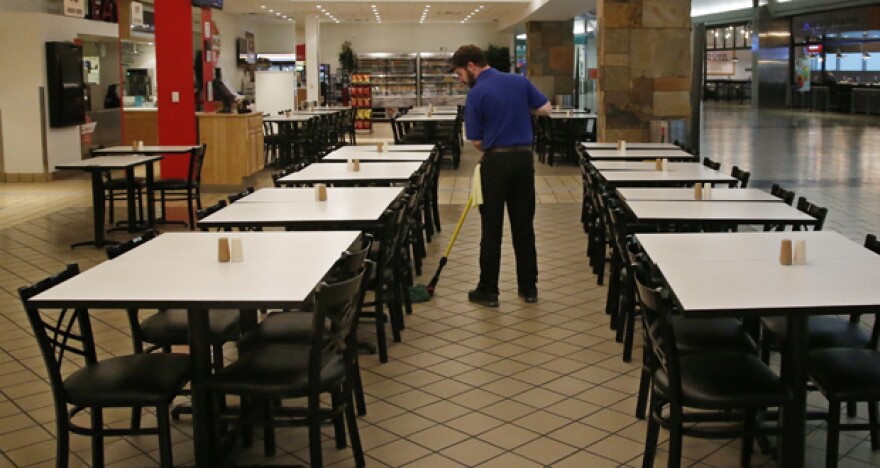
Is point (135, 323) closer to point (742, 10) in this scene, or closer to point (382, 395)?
point (382, 395)

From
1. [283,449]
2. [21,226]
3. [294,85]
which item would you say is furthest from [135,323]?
[294,85]

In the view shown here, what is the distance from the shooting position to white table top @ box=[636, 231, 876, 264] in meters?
4.04

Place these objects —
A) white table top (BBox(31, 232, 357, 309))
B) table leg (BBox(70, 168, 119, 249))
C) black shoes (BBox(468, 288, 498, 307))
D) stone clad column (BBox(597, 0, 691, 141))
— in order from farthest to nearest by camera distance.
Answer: stone clad column (BBox(597, 0, 691, 141)), table leg (BBox(70, 168, 119, 249)), black shoes (BBox(468, 288, 498, 307)), white table top (BBox(31, 232, 357, 309))

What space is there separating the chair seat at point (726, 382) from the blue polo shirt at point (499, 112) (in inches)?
114

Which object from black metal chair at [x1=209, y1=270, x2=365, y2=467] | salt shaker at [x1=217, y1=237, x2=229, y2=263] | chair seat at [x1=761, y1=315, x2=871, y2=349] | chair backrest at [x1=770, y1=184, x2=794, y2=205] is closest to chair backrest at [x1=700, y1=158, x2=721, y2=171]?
chair backrest at [x1=770, y1=184, x2=794, y2=205]

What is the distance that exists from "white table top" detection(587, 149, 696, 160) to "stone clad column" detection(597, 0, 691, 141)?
2.42 metres

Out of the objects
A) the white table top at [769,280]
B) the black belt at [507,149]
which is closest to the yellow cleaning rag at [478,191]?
the black belt at [507,149]

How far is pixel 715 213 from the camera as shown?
5.41 meters

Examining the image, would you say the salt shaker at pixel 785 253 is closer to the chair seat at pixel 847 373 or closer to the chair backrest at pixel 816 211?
the chair seat at pixel 847 373

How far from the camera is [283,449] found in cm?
411

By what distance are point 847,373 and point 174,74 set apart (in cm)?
1018

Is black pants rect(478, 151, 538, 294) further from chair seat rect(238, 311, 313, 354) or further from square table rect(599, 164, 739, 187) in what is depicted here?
chair seat rect(238, 311, 313, 354)

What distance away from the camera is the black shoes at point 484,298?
6574 millimetres

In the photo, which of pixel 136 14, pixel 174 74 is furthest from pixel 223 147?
pixel 136 14
